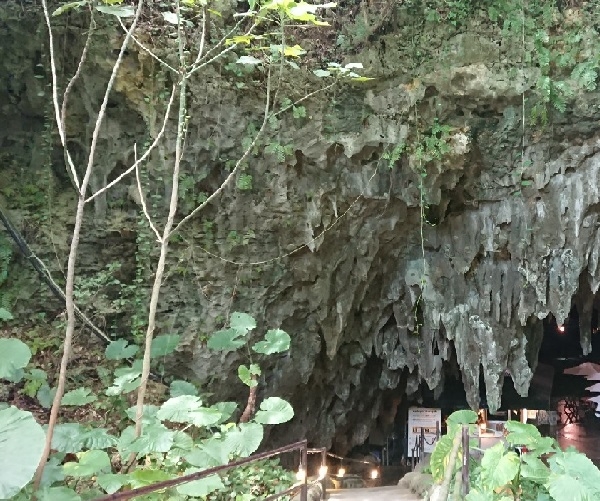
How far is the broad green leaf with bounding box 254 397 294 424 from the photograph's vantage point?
154 inches

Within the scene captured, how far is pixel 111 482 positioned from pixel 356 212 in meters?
4.82

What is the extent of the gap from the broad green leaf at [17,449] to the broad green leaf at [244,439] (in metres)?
1.30

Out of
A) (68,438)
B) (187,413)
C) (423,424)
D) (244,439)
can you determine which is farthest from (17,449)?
(423,424)

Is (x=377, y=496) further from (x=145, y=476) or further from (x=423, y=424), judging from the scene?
(x=423, y=424)

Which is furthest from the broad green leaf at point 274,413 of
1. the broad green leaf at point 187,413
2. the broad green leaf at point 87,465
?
the broad green leaf at point 87,465

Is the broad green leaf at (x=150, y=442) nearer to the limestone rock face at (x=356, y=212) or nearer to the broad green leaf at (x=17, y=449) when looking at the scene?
the broad green leaf at (x=17, y=449)

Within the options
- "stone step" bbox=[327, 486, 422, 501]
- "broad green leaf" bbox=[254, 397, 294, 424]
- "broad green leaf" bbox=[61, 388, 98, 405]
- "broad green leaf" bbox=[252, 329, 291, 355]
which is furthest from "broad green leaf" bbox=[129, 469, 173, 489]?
"stone step" bbox=[327, 486, 422, 501]

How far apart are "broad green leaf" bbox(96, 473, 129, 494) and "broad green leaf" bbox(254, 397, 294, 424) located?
40.6 inches

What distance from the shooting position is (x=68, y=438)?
11.9 feet

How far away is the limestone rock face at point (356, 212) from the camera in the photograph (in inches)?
254

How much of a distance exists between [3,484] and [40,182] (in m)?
4.88

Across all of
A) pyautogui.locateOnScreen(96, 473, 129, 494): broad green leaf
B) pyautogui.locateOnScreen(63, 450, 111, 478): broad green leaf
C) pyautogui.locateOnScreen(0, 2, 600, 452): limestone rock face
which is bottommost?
pyautogui.locateOnScreen(96, 473, 129, 494): broad green leaf

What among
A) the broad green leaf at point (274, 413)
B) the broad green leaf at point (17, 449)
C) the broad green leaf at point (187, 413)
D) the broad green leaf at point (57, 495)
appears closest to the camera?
the broad green leaf at point (17, 449)

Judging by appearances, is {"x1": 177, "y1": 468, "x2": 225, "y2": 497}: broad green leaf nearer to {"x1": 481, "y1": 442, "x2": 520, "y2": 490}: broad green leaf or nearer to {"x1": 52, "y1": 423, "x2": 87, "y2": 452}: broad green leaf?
{"x1": 52, "y1": 423, "x2": 87, "y2": 452}: broad green leaf
